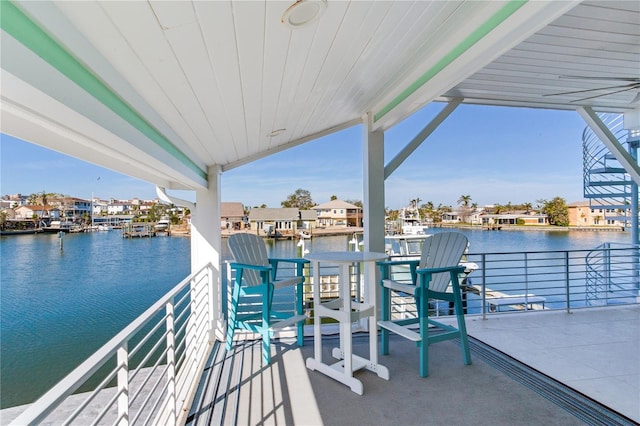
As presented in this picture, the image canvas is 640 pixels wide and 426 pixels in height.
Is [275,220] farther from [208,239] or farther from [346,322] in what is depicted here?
[346,322]

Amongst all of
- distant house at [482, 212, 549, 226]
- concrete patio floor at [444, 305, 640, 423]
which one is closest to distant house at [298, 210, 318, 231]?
concrete patio floor at [444, 305, 640, 423]

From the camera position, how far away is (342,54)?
160 centimetres

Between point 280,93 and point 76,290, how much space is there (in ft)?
38.4

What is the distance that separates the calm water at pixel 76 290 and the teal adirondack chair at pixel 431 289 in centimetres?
400

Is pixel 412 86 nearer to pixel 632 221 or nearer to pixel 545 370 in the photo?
pixel 545 370

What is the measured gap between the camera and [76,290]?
10305 mm

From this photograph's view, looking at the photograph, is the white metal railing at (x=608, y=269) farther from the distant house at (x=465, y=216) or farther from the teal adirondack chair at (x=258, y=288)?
the distant house at (x=465, y=216)

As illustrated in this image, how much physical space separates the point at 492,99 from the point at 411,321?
7.72 ft

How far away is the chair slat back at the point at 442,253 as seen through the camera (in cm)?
271

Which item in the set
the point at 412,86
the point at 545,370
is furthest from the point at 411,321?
the point at 412,86

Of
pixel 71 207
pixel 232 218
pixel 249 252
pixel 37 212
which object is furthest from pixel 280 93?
pixel 71 207

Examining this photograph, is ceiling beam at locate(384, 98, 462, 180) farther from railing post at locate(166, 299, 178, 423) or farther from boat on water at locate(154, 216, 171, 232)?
boat on water at locate(154, 216, 171, 232)

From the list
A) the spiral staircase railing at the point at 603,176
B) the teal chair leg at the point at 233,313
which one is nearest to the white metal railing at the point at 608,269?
the spiral staircase railing at the point at 603,176

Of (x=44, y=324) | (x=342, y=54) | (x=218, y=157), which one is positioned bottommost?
(x=44, y=324)
